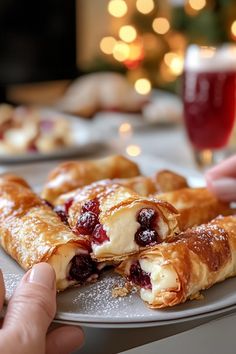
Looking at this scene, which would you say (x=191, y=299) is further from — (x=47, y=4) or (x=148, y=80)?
(x=47, y=4)

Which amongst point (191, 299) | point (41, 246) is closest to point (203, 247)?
point (191, 299)

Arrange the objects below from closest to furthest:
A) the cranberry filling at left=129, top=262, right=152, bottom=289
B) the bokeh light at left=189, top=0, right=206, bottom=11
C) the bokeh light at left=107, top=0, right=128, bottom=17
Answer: the cranberry filling at left=129, top=262, right=152, bottom=289, the bokeh light at left=189, top=0, right=206, bottom=11, the bokeh light at left=107, top=0, right=128, bottom=17

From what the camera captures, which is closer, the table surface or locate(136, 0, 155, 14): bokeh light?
the table surface

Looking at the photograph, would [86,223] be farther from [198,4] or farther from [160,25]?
[160,25]

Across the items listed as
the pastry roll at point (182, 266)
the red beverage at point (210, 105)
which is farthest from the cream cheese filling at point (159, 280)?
the red beverage at point (210, 105)

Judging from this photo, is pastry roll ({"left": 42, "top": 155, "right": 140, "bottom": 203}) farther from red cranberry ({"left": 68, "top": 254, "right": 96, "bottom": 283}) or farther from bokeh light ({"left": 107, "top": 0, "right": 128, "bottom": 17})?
bokeh light ({"left": 107, "top": 0, "right": 128, "bottom": 17})

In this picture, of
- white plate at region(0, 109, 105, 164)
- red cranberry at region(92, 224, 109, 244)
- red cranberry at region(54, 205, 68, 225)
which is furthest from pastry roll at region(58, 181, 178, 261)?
white plate at region(0, 109, 105, 164)

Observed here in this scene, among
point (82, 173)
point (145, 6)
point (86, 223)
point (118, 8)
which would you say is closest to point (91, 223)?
point (86, 223)
